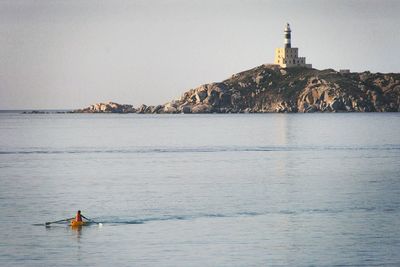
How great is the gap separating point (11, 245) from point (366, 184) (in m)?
43.5

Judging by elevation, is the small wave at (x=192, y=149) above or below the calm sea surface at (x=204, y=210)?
below

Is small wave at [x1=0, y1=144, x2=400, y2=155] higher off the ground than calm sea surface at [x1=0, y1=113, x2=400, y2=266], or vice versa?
calm sea surface at [x1=0, y1=113, x2=400, y2=266]

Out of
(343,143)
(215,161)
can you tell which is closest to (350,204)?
(215,161)

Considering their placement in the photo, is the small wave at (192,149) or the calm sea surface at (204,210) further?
the small wave at (192,149)

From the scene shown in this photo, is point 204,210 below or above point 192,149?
above

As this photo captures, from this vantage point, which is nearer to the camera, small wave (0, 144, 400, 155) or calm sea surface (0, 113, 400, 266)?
calm sea surface (0, 113, 400, 266)

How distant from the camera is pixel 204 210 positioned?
70438 millimetres

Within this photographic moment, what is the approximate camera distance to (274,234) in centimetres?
5938

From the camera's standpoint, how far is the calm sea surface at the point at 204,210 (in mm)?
53062

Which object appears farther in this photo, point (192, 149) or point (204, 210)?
point (192, 149)

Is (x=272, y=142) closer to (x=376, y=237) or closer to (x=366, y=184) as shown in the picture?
(x=366, y=184)

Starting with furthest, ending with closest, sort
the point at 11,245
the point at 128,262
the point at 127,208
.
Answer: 1. the point at 127,208
2. the point at 11,245
3. the point at 128,262

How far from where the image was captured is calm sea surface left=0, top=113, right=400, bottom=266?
53.1 m

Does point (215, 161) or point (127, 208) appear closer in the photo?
point (127, 208)
